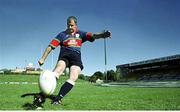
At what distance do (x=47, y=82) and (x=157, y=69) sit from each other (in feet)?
256

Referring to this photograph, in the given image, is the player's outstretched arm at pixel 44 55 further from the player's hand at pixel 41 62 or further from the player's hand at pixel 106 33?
the player's hand at pixel 106 33

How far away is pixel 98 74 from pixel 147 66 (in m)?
61.4

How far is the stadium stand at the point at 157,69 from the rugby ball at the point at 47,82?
6074cm

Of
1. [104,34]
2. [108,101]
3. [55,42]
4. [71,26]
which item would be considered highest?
[71,26]

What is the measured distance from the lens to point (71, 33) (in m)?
6.64

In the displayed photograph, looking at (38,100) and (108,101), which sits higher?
(38,100)

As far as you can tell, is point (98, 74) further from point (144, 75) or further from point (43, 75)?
point (43, 75)

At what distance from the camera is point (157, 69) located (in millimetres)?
81188

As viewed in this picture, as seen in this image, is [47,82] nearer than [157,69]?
Yes

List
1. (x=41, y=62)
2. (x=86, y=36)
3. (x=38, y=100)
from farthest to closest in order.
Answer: (x=86, y=36), (x=41, y=62), (x=38, y=100)

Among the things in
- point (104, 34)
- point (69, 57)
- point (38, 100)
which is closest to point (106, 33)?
point (104, 34)

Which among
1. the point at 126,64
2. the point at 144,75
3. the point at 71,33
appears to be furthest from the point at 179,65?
the point at 71,33

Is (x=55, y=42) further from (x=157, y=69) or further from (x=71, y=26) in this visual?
(x=157, y=69)

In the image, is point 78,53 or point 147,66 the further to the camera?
point 147,66
